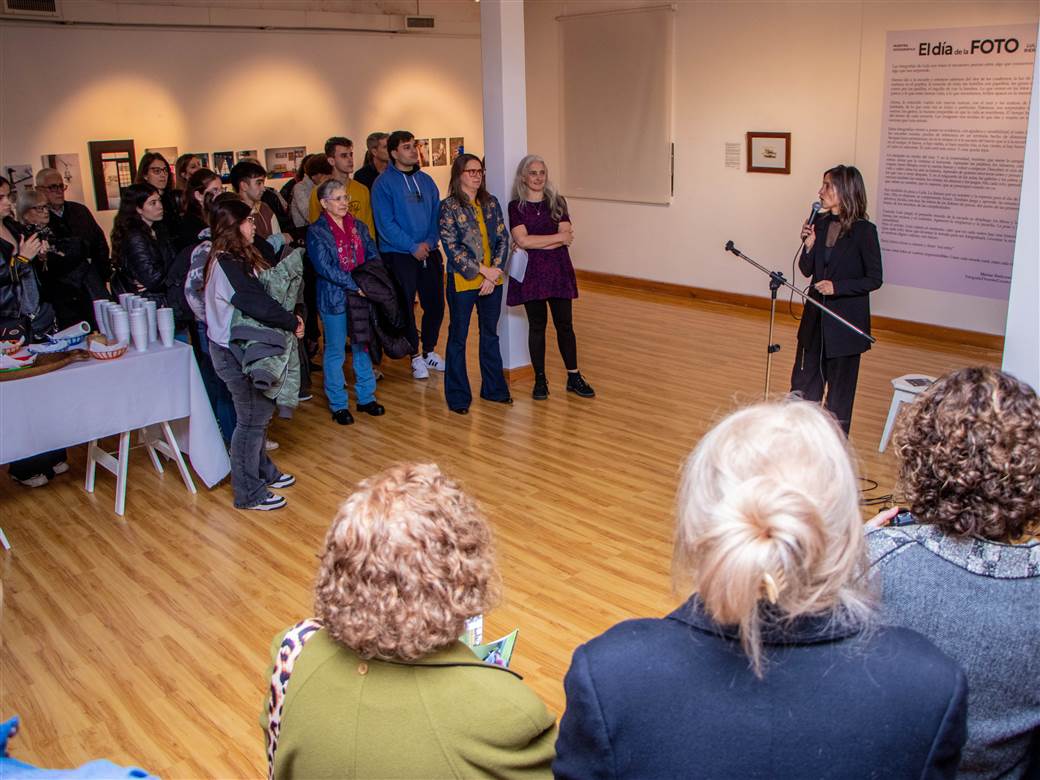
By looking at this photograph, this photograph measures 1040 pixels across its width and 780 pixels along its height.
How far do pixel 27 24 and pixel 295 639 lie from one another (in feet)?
27.1

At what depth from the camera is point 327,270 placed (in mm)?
6188

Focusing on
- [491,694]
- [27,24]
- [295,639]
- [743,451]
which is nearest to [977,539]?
[743,451]

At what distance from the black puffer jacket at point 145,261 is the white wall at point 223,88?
3461mm

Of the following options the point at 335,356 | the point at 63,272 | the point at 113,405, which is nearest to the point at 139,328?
the point at 113,405

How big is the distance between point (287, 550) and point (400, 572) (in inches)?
128

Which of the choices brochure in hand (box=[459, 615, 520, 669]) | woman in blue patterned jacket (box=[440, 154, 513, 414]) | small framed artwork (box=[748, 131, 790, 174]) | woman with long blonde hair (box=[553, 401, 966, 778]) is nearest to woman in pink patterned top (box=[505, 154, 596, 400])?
woman in blue patterned jacket (box=[440, 154, 513, 414])

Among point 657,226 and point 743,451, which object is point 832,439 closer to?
point 743,451

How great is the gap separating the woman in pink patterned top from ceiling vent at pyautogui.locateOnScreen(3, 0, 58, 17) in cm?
455

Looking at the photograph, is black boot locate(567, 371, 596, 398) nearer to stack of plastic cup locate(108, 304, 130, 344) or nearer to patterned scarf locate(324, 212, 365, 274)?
patterned scarf locate(324, 212, 365, 274)

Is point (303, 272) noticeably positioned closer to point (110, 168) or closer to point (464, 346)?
point (464, 346)

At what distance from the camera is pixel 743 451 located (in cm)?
135

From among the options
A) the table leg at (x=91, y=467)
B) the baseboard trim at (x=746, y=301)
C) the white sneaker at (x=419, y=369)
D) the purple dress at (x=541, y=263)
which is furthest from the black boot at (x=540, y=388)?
the baseboard trim at (x=746, y=301)

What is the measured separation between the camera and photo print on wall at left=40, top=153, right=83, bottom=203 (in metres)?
8.61

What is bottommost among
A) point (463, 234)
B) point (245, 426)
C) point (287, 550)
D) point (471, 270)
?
point (287, 550)
